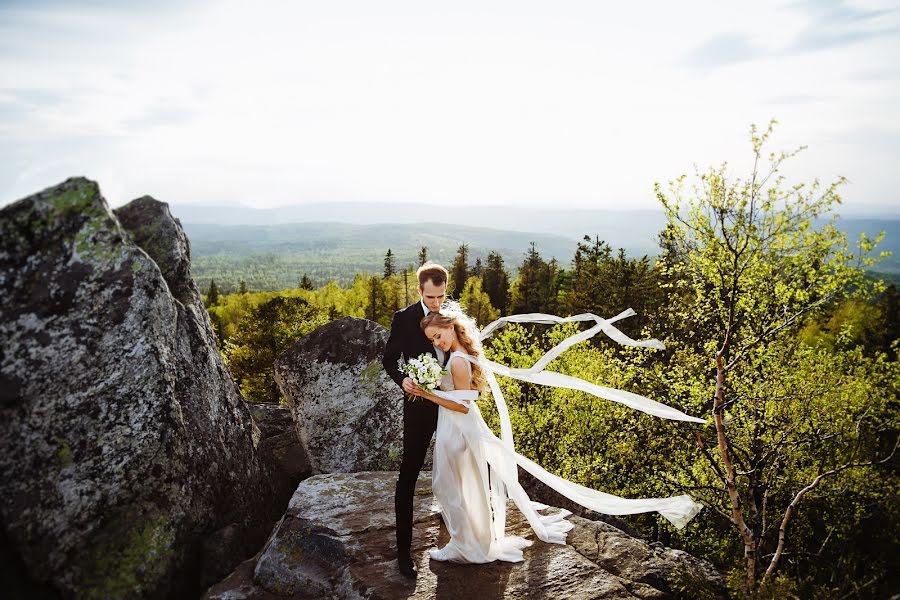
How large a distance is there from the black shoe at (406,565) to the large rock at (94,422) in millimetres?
3169

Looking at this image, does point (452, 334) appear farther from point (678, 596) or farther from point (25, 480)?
point (25, 480)

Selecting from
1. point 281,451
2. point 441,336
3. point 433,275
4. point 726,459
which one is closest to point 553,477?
point 441,336

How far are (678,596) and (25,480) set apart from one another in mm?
8951

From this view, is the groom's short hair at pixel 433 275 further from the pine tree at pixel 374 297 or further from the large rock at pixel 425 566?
the pine tree at pixel 374 297

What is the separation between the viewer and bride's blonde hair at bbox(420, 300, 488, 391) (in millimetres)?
7078

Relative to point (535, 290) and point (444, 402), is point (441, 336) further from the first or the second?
point (535, 290)

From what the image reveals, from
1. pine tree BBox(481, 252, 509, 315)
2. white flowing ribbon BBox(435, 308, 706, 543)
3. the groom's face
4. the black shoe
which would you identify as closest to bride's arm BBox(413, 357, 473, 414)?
white flowing ribbon BBox(435, 308, 706, 543)

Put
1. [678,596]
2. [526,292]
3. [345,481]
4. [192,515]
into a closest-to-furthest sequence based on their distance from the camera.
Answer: [678,596] → [192,515] → [345,481] → [526,292]

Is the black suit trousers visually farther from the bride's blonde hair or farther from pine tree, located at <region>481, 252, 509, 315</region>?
pine tree, located at <region>481, 252, 509, 315</region>

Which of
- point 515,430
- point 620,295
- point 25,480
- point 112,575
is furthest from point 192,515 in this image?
point 620,295

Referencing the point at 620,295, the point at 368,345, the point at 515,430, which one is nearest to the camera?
the point at 368,345

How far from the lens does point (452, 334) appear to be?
7.15m

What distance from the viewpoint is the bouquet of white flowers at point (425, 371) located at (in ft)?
22.0

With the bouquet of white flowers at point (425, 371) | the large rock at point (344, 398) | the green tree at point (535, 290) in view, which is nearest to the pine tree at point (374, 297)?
the green tree at point (535, 290)
